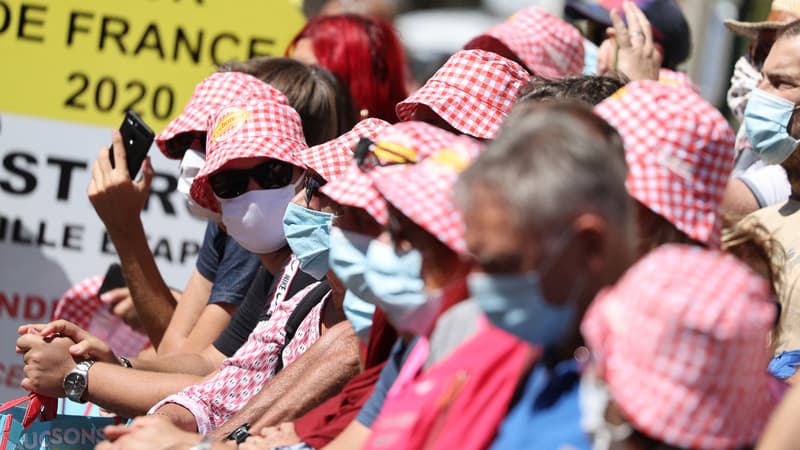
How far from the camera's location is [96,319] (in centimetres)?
584

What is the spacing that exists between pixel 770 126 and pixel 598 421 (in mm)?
2117

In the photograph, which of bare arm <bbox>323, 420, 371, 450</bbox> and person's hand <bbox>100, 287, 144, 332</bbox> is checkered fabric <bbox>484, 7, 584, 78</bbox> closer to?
person's hand <bbox>100, 287, 144, 332</bbox>

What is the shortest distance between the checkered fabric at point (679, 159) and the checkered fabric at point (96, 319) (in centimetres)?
361

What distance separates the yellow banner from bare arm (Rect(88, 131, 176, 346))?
120 centimetres

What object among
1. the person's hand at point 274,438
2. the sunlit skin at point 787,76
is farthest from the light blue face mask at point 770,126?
the person's hand at point 274,438

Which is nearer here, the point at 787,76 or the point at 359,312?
the point at 359,312

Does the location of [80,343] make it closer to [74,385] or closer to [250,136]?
[74,385]

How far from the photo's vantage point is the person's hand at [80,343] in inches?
171

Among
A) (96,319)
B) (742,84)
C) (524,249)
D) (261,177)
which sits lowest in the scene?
(96,319)

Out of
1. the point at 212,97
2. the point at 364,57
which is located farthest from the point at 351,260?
the point at 364,57

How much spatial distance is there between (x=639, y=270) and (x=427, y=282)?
622mm

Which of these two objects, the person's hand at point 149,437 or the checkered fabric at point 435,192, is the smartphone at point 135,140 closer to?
the person's hand at point 149,437

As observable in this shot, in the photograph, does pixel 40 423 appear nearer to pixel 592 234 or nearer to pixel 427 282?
pixel 427 282

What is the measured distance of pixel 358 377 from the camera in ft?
10.5
